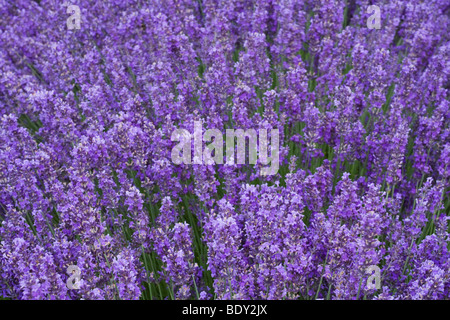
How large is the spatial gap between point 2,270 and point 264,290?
1.43 m

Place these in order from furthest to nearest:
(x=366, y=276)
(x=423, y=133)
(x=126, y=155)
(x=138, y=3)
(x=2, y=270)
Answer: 1. (x=138, y=3)
2. (x=423, y=133)
3. (x=126, y=155)
4. (x=2, y=270)
5. (x=366, y=276)

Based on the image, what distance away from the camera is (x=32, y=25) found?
17.3ft

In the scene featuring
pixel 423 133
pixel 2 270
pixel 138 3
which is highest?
pixel 138 3

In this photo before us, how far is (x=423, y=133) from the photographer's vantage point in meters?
3.44

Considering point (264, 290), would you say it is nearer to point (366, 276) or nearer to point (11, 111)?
point (366, 276)

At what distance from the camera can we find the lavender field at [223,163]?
2.46 metres

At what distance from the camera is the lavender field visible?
96.7 inches

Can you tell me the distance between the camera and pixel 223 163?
10.7ft

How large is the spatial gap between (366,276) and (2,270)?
1.92 meters
